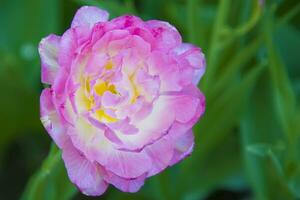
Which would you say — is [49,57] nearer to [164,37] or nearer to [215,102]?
[164,37]

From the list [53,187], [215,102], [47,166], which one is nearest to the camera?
[47,166]

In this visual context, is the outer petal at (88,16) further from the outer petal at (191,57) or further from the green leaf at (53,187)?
the green leaf at (53,187)

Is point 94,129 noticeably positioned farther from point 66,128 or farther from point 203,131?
point 203,131

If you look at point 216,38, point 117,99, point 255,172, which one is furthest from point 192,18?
point 117,99

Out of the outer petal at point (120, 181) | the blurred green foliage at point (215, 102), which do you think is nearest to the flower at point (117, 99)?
the outer petal at point (120, 181)

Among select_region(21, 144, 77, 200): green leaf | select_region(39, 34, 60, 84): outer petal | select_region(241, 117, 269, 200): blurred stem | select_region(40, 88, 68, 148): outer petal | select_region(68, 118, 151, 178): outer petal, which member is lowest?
select_region(241, 117, 269, 200): blurred stem

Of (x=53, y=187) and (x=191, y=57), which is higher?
(x=191, y=57)

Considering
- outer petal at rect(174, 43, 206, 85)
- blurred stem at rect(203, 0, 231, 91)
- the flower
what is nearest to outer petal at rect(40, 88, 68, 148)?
the flower

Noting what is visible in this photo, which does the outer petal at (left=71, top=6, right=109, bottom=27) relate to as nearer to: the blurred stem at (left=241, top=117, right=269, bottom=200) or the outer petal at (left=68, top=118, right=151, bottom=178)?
the outer petal at (left=68, top=118, right=151, bottom=178)
